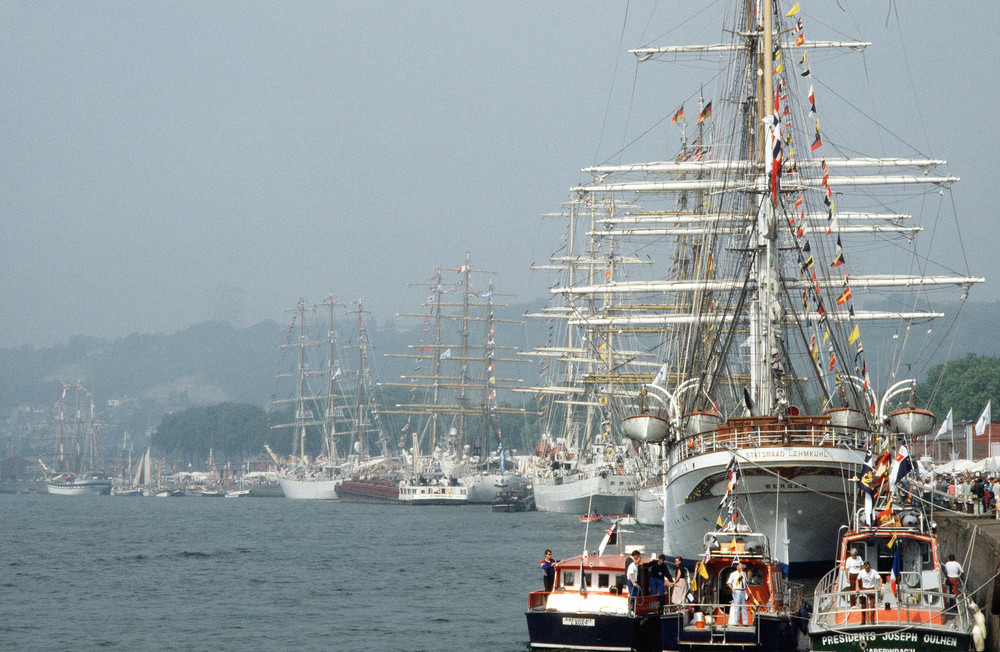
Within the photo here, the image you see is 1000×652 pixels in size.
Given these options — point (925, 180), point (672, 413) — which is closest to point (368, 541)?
point (672, 413)

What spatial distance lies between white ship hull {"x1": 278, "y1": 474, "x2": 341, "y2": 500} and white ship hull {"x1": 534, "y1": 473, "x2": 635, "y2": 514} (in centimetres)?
5872

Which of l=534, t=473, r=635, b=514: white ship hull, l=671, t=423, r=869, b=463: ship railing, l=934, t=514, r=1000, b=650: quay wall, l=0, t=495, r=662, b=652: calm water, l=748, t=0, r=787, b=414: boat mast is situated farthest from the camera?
l=534, t=473, r=635, b=514: white ship hull

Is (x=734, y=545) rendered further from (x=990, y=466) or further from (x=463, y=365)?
(x=463, y=365)

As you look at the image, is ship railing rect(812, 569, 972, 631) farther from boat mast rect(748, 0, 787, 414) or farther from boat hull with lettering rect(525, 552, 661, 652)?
boat mast rect(748, 0, 787, 414)

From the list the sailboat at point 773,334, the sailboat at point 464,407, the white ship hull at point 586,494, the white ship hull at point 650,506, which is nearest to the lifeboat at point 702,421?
the sailboat at point 773,334

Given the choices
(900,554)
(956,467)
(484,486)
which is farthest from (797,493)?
(484,486)

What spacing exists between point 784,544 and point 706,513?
3.30 m

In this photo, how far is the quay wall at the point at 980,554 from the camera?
88.4 ft

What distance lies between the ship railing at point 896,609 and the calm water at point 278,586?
30.9ft

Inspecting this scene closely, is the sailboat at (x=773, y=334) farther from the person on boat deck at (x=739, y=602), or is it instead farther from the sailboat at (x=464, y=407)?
the sailboat at (x=464, y=407)

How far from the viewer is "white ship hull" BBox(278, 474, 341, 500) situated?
568 ft

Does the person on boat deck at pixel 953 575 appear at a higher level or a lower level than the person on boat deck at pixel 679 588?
higher

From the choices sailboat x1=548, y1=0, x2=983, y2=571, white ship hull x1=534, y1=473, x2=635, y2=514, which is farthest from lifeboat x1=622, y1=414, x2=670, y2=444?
white ship hull x1=534, y1=473, x2=635, y2=514

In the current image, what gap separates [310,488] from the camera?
176 m
